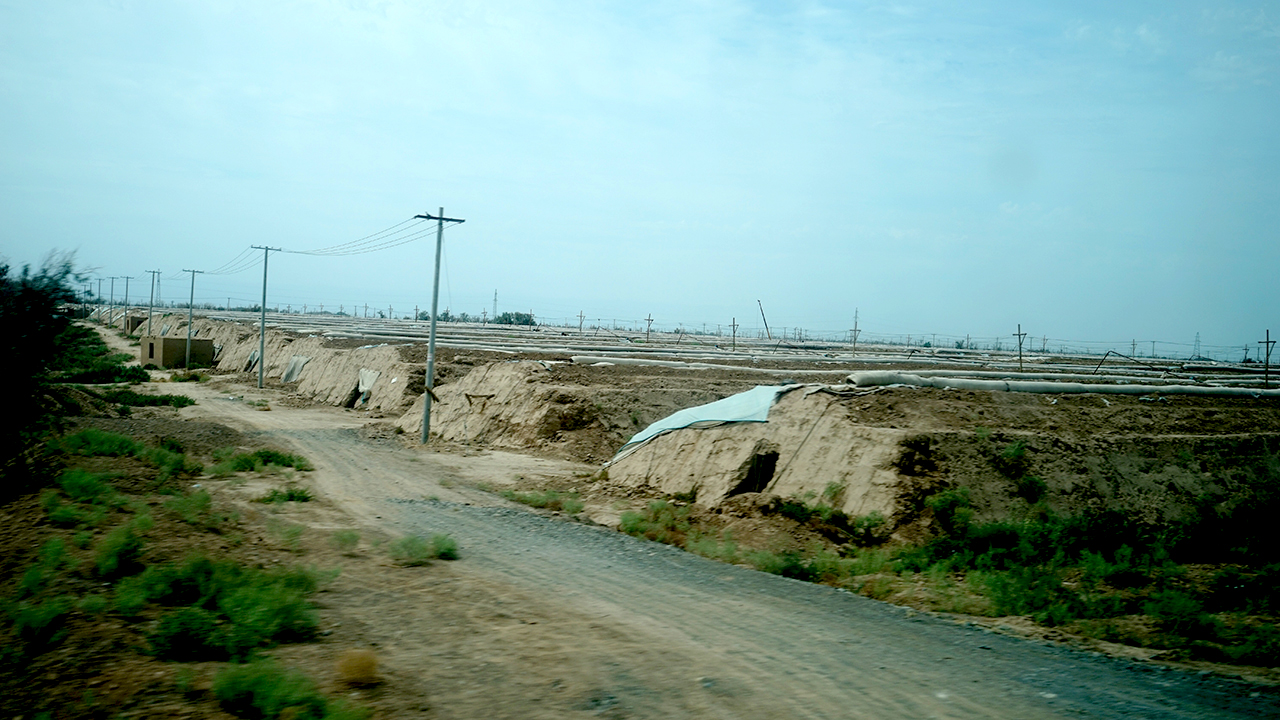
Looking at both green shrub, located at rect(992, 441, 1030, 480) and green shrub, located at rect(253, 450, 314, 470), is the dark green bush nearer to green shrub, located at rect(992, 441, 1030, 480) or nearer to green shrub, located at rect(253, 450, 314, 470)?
green shrub, located at rect(253, 450, 314, 470)

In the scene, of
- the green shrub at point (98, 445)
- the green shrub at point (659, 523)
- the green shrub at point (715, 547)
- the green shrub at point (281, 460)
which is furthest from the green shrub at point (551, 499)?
the green shrub at point (98, 445)

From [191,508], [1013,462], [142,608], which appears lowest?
[191,508]

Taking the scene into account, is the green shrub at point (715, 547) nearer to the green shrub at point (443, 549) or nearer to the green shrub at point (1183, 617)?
the green shrub at point (443, 549)

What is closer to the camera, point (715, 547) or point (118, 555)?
point (118, 555)

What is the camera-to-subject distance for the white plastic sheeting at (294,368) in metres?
47.7

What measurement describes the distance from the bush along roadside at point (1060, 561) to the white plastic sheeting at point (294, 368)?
37622mm

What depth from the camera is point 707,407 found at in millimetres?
18953

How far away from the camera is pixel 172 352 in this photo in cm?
5881

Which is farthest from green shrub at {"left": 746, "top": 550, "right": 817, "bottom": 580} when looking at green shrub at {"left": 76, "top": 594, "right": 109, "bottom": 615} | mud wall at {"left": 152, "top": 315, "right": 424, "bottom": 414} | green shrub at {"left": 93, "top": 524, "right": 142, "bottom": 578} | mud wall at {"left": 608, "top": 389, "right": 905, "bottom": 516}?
mud wall at {"left": 152, "top": 315, "right": 424, "bottom": 414}

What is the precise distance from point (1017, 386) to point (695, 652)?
59.7 feet

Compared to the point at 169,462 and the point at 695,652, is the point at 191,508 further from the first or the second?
the point at 695,652

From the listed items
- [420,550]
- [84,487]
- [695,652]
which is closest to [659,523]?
[420,550]

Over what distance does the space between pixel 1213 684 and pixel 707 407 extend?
40.8ft

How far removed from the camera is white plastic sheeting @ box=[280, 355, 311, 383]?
47.7 meters
